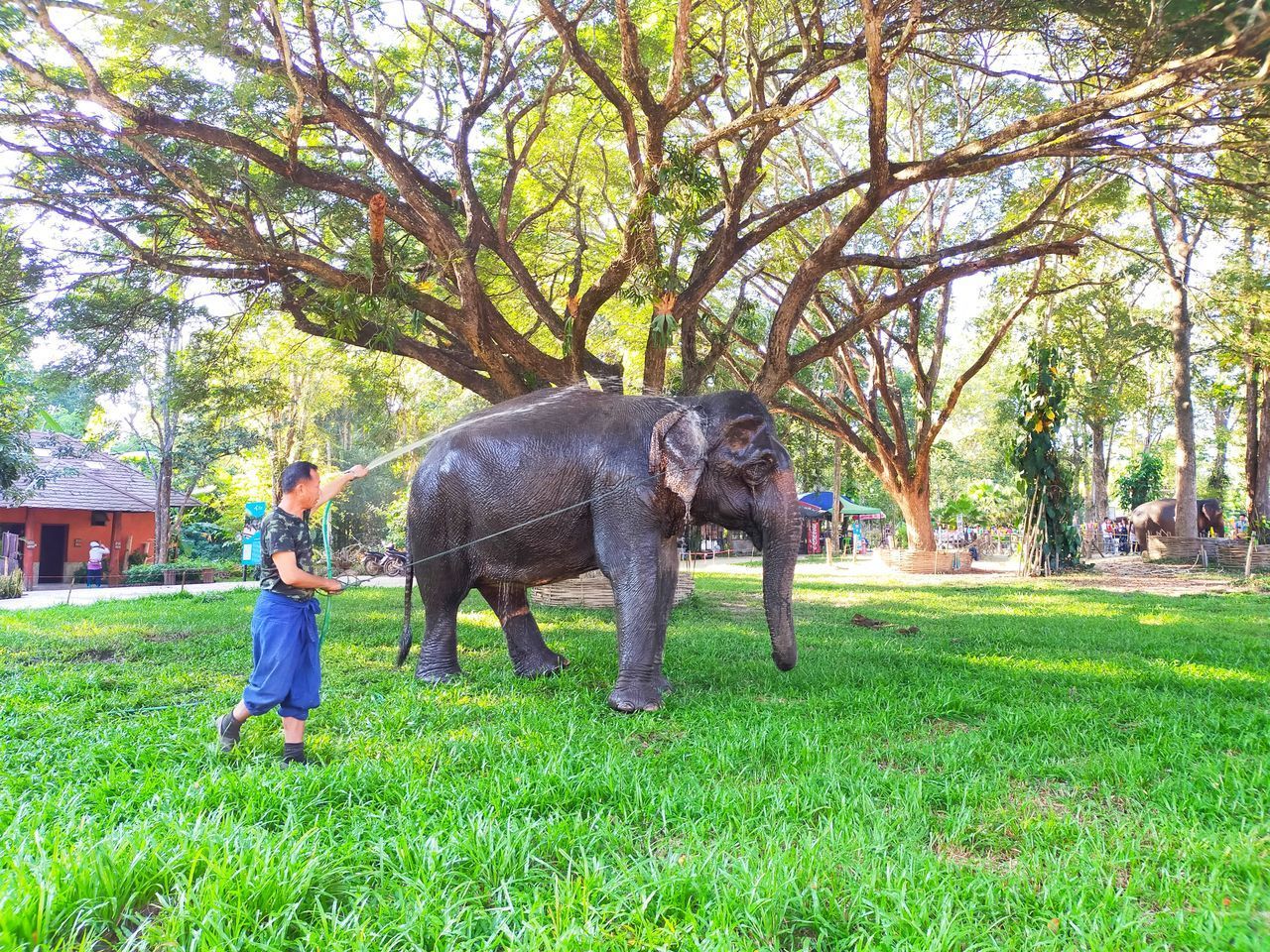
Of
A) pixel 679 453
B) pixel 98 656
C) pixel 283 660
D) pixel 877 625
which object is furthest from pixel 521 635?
pixel 877 625

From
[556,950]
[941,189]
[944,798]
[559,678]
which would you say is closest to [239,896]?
[556,950]

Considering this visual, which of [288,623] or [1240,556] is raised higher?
[1240,556]

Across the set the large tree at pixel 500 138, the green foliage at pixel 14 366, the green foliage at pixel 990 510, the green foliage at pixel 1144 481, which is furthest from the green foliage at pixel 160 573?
the green foliage at pixel 1144 481

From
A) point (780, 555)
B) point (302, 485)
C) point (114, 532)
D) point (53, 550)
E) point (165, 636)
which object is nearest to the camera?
point (302, 485)

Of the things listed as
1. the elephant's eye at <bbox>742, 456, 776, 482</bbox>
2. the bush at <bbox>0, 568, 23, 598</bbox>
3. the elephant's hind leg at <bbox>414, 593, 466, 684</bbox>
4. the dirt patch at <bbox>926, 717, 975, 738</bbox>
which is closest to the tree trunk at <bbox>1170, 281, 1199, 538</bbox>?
the elephant's eye at <bbox>742, 456, 776, 482</bbox>

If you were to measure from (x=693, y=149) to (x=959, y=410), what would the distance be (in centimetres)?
3909

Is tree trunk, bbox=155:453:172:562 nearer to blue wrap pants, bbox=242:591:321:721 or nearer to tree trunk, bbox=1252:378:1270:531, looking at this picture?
blue wrap pants, bbox=242:591:321:721

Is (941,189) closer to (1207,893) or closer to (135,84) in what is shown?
(135,84)

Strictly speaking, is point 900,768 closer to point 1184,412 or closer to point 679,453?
point 679,453

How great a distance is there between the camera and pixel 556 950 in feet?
5.99

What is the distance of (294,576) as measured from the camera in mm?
3447

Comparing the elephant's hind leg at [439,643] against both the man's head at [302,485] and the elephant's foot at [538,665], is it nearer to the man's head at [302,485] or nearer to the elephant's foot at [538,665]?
the elephant's foot at [538,665]

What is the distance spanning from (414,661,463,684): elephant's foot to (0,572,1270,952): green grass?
173 millimetres

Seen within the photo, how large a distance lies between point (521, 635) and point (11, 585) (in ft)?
45.9
